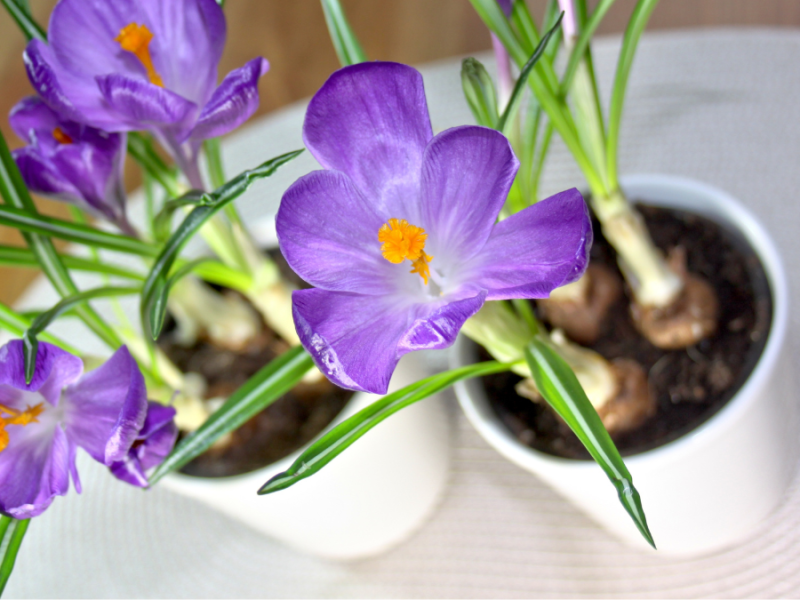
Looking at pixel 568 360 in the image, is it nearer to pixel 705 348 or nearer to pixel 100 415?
pixel 705 348

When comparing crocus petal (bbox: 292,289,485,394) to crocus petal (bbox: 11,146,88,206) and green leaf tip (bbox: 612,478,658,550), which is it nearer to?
green leaf tip (bbox: 612,478,658,550)

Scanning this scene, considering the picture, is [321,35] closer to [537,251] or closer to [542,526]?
[542,526]

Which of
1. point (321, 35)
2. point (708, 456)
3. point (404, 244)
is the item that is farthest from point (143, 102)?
point (321, 35)

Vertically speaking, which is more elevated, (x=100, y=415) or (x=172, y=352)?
(x=100, y=415)

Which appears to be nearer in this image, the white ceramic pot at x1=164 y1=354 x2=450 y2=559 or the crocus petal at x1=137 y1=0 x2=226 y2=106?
the crocus petal at x1=137 y1=0 x2=226 y2=106

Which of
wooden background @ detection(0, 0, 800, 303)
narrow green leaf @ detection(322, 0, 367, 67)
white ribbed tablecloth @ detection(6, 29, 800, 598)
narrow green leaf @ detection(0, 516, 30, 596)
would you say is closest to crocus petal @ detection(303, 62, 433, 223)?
narrow green leaf @ detection(322, 0, 367, 67)

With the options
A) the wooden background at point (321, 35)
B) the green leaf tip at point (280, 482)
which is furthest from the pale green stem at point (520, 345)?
the wooden background at point (321, 35)

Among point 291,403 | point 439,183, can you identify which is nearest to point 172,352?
point 291,403
